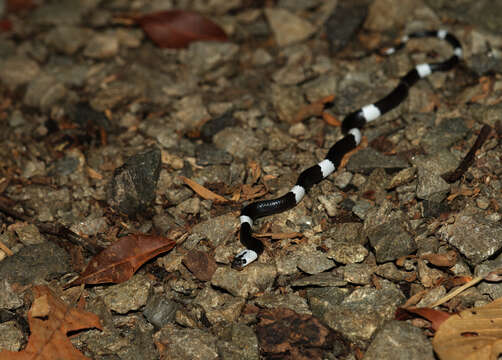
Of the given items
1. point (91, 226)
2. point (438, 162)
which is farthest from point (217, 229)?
point (438, 162)

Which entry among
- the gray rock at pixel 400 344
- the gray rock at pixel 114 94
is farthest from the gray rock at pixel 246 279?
the gray rock at pixel 114 94

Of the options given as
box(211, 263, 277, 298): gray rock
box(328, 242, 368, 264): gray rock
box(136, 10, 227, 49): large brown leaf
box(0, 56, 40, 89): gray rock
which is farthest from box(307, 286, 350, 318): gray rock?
box(0, 56, 40, 89): gray rock

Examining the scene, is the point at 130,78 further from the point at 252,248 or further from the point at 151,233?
the point at 252,248

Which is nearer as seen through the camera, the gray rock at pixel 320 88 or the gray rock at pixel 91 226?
the gray rock at pixel 91 226

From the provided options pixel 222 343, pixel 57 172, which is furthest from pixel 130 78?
pixel 222 343

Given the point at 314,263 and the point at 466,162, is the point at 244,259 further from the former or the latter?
the point at 466,162

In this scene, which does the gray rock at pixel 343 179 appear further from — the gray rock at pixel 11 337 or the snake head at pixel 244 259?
the gray rock at pixel 11 337
